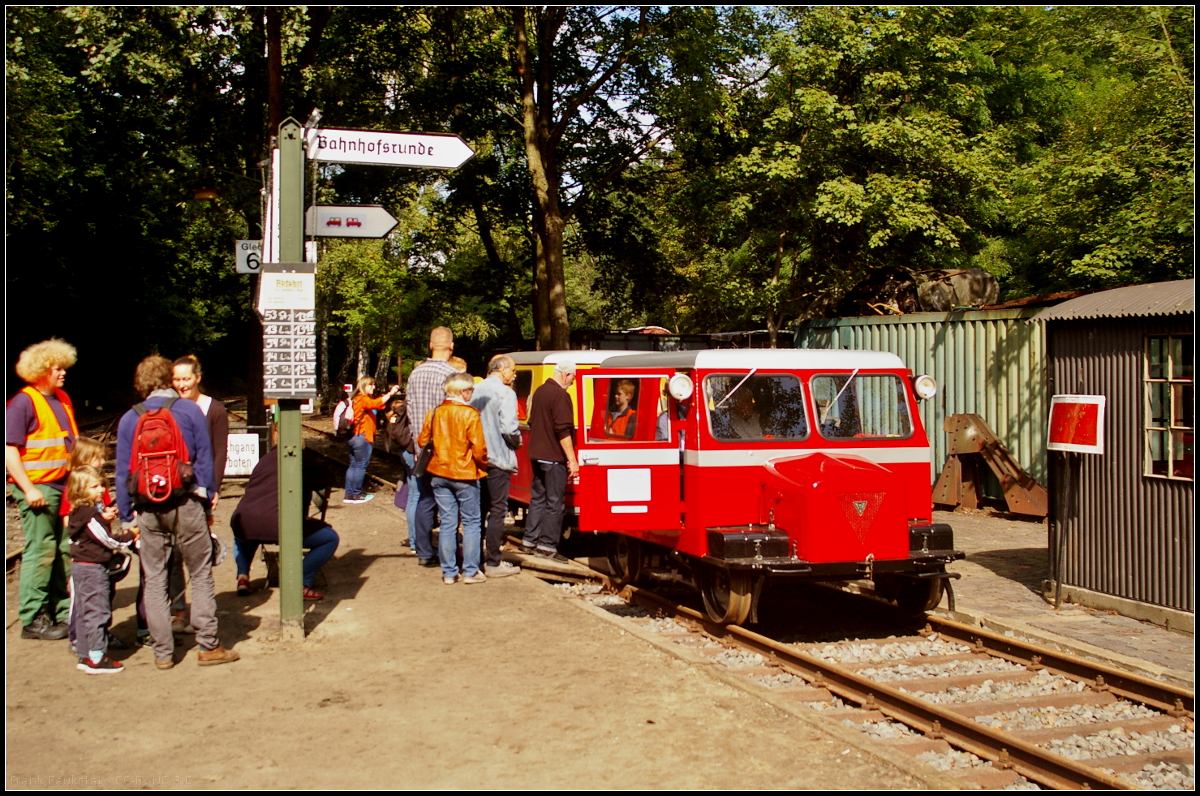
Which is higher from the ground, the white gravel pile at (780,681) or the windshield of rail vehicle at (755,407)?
the windshield of rail vehicle at (755,407)

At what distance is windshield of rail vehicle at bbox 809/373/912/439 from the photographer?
28.2ft

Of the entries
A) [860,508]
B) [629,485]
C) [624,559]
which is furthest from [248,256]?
[860,508]

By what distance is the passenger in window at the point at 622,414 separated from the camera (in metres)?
9.84

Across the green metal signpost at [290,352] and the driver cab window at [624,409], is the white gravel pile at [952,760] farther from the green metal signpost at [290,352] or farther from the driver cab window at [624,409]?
the green metal signpost at [290,352]

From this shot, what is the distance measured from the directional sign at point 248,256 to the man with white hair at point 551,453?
460 centimetres

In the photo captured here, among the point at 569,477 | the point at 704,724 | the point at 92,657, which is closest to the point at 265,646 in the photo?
the point at 92,657

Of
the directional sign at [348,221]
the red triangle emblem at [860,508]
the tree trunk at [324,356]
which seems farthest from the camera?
the tree trunk at [324,356]

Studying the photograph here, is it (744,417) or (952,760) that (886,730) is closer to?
(952,760)

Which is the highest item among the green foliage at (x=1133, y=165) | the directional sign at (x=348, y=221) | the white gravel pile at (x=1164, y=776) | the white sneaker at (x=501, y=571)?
the green foliage at (x=1133, y=165)

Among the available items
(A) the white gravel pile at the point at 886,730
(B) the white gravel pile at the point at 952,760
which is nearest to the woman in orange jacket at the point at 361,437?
(A) the white gravel pile at the point at 886,730

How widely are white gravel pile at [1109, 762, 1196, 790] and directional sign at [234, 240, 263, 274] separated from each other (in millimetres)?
11035

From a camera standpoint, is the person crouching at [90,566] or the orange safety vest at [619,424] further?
the orange safety vest at [619,424]

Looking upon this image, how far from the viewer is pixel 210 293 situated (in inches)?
2408

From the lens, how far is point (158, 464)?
21.5 feet
